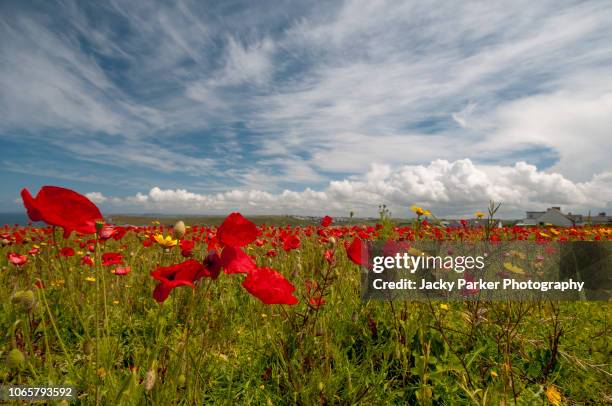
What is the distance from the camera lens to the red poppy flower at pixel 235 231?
37.9 inches

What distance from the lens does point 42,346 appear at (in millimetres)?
2352

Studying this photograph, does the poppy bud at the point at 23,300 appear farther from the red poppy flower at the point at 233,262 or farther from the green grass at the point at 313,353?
the red poppy flower at the point at 233,262

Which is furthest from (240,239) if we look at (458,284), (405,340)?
(458,284)

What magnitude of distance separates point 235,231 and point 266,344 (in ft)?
4.98

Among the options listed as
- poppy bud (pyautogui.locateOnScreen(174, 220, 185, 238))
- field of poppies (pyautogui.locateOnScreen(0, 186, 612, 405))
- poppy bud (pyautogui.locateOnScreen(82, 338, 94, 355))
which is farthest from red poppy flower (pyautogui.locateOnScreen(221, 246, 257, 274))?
poppy bud (pyautogui.locateOnScreen(174, 220, 185, 238))

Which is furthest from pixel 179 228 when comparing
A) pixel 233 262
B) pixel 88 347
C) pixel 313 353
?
pixel 313 353

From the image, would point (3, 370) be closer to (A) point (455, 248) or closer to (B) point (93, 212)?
(B) point (93, 212)

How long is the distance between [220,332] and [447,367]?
58.5 inches

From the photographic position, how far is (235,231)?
0.98 meters

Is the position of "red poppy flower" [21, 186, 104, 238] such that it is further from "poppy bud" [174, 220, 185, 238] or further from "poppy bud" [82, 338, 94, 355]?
"poppy bud" [174, 220, 185, 238]

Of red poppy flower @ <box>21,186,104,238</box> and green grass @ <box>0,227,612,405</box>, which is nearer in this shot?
red poppy flower @ <box>21,186,104,238</box>

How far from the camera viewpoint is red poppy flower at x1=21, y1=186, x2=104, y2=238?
0.94 m

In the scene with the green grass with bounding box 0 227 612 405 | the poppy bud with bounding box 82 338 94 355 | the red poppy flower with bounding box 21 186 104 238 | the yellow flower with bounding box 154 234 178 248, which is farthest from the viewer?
the yellow flower with bounding box 154 234 178 248

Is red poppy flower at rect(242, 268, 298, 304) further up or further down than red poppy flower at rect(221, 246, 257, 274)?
further down
